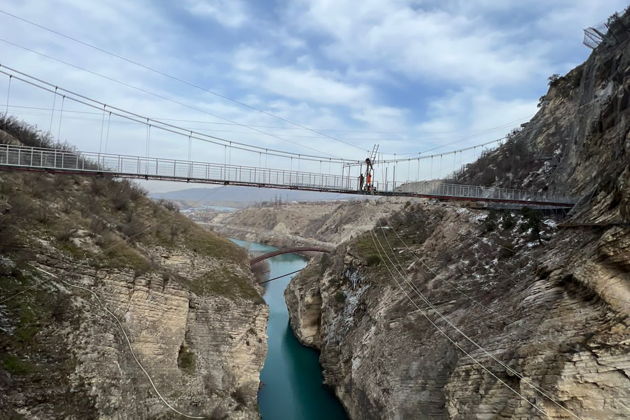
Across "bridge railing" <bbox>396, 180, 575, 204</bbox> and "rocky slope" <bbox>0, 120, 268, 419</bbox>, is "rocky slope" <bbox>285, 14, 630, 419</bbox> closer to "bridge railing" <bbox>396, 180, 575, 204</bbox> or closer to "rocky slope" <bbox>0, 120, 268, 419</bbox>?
"bridge railing" <bbox>396, 180, 575, 204</bbox>

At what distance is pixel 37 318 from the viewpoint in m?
10.3

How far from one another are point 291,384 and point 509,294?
13.6 meters

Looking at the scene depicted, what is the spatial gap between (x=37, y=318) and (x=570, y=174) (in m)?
20.8

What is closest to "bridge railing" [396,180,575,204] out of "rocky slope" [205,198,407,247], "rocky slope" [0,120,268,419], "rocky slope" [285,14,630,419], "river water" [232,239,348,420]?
"rocky slope" [285,14,630,419]

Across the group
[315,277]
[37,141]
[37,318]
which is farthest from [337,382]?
[37,141]

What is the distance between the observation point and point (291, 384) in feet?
70.1

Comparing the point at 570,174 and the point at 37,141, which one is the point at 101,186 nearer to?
the point at 37,141

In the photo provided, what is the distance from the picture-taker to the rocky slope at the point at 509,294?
813cm

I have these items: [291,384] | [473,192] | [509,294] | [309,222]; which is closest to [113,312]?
[509,294]

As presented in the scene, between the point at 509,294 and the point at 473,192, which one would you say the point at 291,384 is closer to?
the point at 509,294

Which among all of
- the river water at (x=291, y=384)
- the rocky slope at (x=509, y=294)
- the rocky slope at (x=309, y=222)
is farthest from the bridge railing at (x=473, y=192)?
the rocky slope at (x=309, y=222)

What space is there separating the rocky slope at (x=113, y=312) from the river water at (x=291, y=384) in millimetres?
4916

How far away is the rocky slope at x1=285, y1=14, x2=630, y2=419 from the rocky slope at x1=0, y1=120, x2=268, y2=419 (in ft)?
17.5

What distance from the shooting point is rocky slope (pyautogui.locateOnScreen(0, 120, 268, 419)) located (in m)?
9.91
